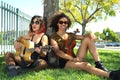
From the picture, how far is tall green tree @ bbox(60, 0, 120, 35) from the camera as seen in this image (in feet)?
108

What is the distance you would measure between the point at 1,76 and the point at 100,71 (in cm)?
180

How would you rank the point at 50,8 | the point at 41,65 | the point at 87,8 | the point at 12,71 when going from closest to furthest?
the point at 12,71, the point at 41,65, the point at 50,8, the point at 87,8

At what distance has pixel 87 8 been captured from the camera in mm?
35375

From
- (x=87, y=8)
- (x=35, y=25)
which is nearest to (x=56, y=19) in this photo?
(x=35, y=25)

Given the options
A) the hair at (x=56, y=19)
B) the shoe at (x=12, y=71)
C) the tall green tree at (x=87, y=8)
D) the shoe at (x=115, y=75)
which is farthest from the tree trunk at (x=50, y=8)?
the tall green tree at (x=87, y=8)

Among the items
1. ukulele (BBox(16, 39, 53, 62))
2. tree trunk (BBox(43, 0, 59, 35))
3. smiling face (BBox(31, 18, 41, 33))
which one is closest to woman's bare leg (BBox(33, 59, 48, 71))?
ukulele (BBox(16, 39, 53, 62))

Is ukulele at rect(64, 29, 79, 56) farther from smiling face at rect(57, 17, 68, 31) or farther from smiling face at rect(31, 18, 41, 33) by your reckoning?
smiling face at rect(31, 18, 41, 33)

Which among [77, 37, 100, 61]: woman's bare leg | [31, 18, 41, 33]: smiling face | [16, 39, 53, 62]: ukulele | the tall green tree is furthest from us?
the tall green tree

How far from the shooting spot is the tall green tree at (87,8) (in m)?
33.0

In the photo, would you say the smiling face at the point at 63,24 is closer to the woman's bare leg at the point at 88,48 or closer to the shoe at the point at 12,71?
the woman's bare leg at the point at 88,48

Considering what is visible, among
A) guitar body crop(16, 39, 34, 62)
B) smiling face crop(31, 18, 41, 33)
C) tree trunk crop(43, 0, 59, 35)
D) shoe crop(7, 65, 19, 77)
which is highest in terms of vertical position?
tree trunk crop(43, 0, 59, 35)

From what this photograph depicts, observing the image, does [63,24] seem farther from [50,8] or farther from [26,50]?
[50,8]

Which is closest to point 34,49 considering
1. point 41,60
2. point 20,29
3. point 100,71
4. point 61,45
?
point 41,60

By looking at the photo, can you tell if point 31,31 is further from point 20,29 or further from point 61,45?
point 20,29
